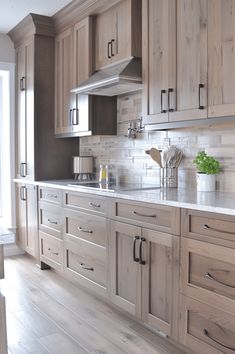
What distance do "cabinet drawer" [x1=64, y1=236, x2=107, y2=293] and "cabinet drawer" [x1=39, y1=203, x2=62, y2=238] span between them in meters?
0.20

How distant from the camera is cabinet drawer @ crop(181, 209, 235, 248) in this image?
1831 mm

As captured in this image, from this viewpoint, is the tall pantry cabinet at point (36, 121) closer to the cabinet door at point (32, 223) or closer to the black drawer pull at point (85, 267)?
the cabinet door at point (32, 223)

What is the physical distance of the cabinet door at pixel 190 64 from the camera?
234 centimetres

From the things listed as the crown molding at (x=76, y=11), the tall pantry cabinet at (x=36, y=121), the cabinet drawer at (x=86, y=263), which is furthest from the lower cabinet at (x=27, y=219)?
the crown molding at (x=76, y=11)

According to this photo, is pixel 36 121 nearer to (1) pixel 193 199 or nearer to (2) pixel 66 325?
(2) pixel 66 325

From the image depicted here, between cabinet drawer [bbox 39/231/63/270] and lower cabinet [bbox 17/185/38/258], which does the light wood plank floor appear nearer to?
cabinet drawer [bbox 39/231/63/270]

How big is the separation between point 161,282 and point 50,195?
1.72 m

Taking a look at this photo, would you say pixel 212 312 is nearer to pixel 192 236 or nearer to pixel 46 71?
pixel 192 236

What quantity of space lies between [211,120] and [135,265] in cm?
103

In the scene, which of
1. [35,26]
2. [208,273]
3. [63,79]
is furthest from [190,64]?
[35,26]

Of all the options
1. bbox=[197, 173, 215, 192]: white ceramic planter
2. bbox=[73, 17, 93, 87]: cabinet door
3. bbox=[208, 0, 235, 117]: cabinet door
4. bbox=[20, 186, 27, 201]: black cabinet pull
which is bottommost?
bbox=[20, 186, 27, 201]: black cabinet pull

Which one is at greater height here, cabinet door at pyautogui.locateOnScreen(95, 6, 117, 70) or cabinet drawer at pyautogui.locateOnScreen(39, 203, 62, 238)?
cabinet door at pyautogui.locateOnScreen(95, 6, 117, 70)

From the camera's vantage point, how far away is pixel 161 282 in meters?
2.29

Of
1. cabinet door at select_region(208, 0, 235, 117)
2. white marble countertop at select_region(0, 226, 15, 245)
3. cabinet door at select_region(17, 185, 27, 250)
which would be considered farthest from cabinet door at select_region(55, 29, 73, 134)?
white marble countertop at select_region(0, 226, 15, 245)
